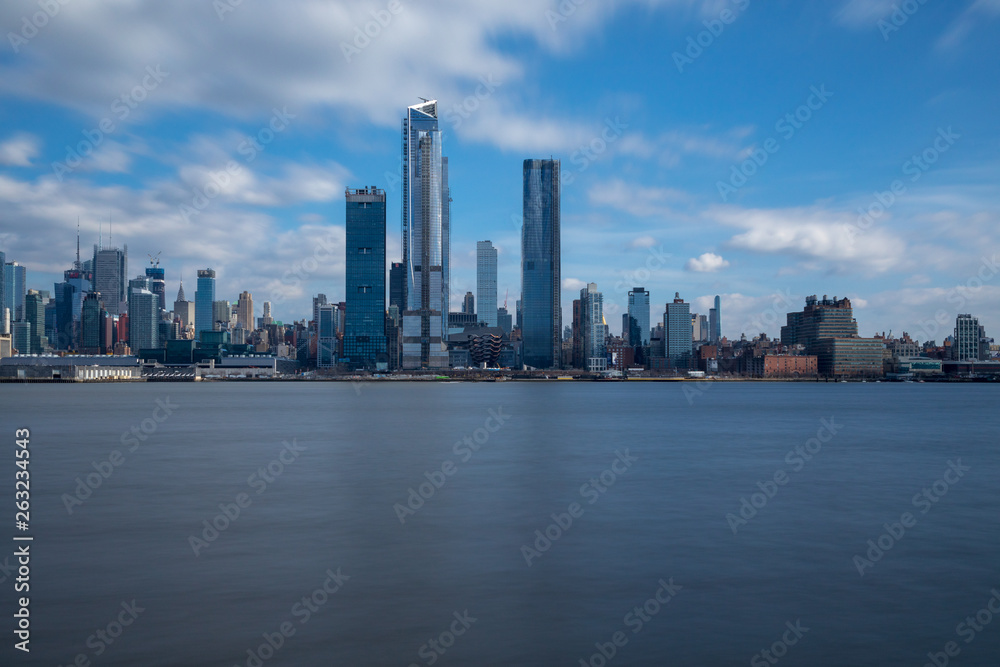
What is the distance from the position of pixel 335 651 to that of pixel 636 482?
27861 millimetres

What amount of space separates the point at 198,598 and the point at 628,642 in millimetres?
11099

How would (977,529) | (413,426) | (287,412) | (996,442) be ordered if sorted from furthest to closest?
(287,412) < (413,426) < (996,442) < (977,529)

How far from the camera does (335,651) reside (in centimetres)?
1689

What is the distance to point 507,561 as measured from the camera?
25156 mm

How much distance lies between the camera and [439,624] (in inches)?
740

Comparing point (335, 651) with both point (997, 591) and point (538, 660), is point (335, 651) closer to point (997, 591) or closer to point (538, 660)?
point (538, 660)

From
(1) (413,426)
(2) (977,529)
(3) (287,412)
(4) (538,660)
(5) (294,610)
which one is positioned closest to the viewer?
(4) (538,660)

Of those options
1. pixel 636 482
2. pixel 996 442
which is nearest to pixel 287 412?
pixel 636 482

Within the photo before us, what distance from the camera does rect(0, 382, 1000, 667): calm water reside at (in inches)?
689

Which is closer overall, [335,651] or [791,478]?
[335,651]

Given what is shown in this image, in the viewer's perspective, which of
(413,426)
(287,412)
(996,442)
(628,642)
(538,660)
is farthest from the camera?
(287,412)

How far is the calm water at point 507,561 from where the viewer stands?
1750 cm

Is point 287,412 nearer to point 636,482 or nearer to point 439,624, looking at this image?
point 636,482

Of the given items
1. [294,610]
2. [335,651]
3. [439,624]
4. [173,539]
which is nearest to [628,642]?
[439,624]
